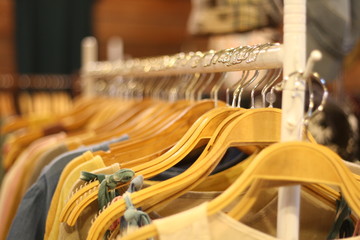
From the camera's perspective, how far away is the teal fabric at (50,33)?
4512 mm

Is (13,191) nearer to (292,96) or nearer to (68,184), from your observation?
(68,184)

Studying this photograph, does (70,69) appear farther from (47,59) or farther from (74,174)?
(74,174)

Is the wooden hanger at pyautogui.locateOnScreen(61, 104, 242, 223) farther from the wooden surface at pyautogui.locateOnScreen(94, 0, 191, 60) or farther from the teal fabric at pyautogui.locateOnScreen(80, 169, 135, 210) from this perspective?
the wooden surface at pyautogui.locateOnScreen(94, 0, 191, 60)

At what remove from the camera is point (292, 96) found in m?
0.70

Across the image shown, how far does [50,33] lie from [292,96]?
4.26 metres

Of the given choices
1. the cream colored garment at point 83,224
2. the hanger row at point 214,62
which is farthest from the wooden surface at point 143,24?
the cream colored garment at point 83,224

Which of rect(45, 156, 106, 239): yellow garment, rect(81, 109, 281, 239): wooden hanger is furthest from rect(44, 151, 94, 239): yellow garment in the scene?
rect(81, 109, 281, 239): wooden hanger

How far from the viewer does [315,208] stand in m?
0.89

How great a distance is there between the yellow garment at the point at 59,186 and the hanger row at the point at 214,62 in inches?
11.7

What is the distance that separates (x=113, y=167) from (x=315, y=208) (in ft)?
1.16

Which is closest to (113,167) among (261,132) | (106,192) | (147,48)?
(106,192)

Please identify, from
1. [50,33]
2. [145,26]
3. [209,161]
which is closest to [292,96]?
[209,161]

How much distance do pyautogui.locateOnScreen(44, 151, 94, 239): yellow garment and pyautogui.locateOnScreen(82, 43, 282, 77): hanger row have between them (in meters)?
0.30

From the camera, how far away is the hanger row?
786mm
